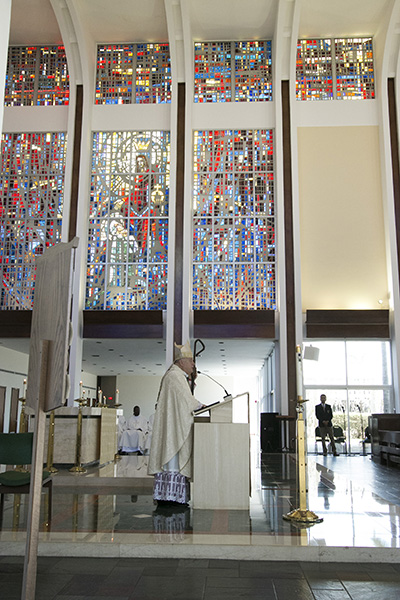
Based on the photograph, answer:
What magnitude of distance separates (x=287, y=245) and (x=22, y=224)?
6.89 meters

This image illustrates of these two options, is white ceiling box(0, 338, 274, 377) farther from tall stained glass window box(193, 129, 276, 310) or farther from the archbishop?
the archbishop

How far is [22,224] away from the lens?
14.9 m

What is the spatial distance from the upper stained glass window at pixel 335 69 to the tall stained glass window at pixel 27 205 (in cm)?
678

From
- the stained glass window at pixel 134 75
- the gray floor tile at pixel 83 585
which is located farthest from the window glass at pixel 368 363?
the gray floor tile at pixel 83 585

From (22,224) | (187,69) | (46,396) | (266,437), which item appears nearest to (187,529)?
(46,396)

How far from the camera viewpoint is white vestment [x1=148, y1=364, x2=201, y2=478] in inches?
234

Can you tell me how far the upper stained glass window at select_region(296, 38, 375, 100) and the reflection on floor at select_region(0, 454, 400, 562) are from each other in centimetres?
1099

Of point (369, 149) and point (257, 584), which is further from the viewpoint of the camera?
point (369, 149)

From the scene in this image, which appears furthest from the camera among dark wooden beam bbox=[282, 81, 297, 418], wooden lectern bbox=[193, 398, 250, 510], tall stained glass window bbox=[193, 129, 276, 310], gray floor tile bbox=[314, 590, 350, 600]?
tall stained glass window bbox=[193, 129, 276, 310]

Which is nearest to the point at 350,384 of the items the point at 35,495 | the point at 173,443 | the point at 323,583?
the point at 173,443

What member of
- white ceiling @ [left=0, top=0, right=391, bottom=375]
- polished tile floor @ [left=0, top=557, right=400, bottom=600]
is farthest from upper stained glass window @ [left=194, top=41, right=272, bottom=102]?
polished tile floor @ [left=0, top=557, right=400, bottom=600]

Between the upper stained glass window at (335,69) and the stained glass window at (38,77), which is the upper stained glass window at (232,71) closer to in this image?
the upper stained glass window at (335,69)

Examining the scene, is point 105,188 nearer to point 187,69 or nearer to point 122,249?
point 122,249

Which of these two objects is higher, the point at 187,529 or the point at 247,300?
the point at 247,300
